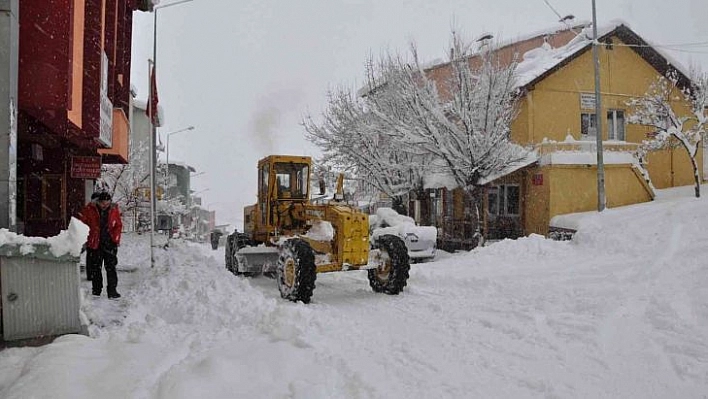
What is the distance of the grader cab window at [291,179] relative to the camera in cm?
1118

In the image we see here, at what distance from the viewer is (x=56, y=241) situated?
552 cm

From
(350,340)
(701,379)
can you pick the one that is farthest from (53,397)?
(701,379)

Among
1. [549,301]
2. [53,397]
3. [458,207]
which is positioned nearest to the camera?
[53,397]

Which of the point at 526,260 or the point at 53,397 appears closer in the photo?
A: the point at 53,397

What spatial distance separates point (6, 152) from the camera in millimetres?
6273

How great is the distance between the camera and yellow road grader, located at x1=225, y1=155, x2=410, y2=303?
29.2 ft

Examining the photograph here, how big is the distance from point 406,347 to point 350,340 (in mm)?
685

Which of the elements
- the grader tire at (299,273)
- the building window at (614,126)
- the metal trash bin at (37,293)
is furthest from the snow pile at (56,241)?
the building window at (614,126)

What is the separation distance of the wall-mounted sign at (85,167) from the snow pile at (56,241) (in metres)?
10.1

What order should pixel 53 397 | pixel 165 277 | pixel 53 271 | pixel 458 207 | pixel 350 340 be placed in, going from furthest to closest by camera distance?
1. pixel 458 207
2. pixel 165 277
3. pixel 350 340
4. pixel 53 271
5. pixel 53 397

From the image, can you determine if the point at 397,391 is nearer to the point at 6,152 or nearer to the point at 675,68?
the point at 6,152

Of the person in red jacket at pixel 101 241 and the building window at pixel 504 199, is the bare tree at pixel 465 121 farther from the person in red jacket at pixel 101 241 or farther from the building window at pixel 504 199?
the person in red jacket at pixel 101 241

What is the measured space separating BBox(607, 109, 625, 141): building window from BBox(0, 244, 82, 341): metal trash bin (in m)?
22.3

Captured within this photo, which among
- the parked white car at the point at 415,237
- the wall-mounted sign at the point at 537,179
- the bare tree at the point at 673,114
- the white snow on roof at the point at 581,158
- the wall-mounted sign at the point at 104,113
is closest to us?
the wall-mounted sign at the point at 104,113
